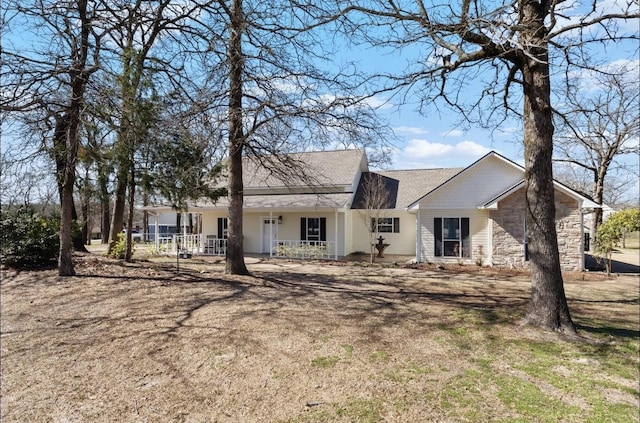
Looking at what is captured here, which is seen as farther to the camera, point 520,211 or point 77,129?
point 520,211

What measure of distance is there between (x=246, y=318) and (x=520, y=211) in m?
12.8

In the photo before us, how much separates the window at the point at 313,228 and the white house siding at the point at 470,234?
17.1ft

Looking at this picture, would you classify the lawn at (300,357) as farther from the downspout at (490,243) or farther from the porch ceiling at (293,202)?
the porch ceiling at (293,202)

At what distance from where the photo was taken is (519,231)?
15562 mm

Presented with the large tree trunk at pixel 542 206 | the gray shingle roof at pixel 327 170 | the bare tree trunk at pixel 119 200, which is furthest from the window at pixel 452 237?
the bare tree trunk at pixel 119 200

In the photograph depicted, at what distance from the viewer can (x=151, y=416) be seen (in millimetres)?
4027

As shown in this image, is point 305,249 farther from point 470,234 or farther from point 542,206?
point 542,206

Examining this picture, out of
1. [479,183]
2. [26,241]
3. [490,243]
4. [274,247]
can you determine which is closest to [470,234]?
[490,243]

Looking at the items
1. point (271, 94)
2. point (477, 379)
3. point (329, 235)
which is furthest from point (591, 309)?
point (329, 235)

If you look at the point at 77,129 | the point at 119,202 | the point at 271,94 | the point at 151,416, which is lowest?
the point at 151,416

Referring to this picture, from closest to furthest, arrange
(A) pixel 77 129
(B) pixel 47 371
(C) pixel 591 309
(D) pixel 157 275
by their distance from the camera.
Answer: (B) pixel 47 371 → (C) pixel 591 309 → (A) pixel 77 129 → (D) pixel 157 275

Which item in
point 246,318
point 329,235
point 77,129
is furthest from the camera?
point 329,235

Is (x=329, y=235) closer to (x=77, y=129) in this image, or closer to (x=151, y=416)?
(x=77, y=129)

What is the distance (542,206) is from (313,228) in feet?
47.4
